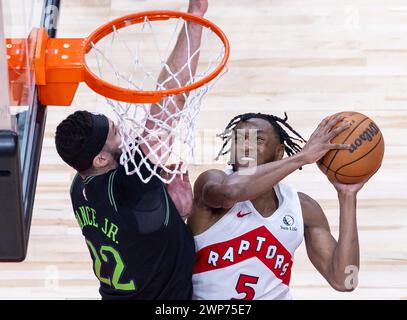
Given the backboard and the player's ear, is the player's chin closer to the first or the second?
the player's ear

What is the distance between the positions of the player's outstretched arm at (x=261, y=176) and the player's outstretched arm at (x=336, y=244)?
6.2 inches

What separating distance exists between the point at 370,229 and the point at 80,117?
1.26 m

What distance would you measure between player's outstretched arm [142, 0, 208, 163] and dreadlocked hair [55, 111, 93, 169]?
137 mm

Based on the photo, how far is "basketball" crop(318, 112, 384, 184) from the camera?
240 cm

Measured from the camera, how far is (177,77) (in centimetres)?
254

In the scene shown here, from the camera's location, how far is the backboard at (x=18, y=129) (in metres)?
1.78

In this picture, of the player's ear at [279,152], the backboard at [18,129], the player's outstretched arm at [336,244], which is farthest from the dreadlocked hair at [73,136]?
the player's outstretched arm at [336,244]

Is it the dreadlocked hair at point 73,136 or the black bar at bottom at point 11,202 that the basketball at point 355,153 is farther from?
the black bar at bottom at point 11,202

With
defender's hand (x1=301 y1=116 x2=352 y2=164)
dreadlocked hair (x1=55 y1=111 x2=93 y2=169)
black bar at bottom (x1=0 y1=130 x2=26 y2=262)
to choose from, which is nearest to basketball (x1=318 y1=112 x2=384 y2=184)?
defender's hand (x1=301 y1=116 x2=352 y2=164)

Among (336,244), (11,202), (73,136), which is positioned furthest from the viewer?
(336,244)

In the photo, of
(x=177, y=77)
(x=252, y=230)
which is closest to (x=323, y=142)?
(x=252, y=230)

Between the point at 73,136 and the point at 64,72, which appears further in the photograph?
the point at 73,136

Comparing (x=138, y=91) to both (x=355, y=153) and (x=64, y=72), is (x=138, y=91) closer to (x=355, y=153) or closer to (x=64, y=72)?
(x=64, y=72)

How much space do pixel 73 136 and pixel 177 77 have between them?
0.34 meters
